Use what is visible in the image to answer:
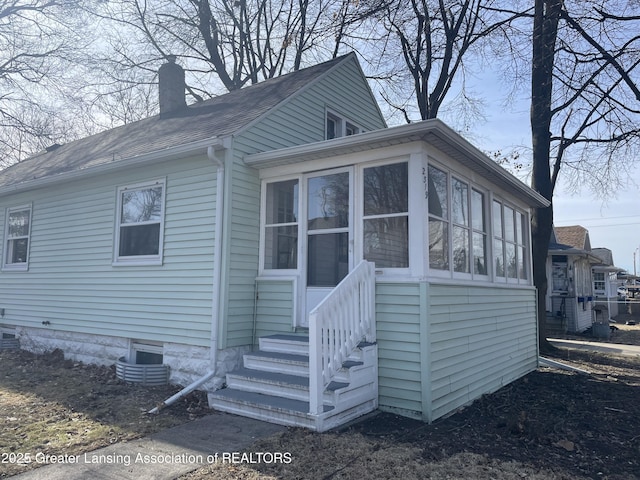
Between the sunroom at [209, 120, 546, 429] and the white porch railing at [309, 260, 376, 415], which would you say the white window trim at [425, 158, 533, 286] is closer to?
the sunroom at [209, 120, 546, 429]

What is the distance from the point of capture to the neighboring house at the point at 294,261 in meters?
5.21

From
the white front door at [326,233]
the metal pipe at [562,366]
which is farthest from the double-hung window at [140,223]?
the metal pipe at [562,366]

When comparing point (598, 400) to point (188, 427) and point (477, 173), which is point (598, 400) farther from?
point (188, 427)

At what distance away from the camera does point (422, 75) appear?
14117mm

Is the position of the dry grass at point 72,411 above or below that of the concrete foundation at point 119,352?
below

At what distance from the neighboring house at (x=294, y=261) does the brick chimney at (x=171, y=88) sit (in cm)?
139

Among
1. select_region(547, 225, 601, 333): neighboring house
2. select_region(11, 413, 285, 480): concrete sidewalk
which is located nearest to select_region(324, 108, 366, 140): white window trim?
select_region(11, 413, 285, 480): concrete sidewalk

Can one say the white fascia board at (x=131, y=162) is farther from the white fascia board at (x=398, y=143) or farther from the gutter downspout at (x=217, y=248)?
the white fascia board at (x=398, y=143)

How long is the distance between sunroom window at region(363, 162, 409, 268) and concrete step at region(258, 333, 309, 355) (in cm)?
135

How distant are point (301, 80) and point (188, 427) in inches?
260

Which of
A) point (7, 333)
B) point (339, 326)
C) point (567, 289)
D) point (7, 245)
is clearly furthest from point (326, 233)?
point (567, 289)

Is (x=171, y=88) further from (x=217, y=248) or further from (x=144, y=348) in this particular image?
(x=144, y=348)

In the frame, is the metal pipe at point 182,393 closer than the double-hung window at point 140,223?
Yes

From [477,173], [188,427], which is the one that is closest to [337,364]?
[188,427]
